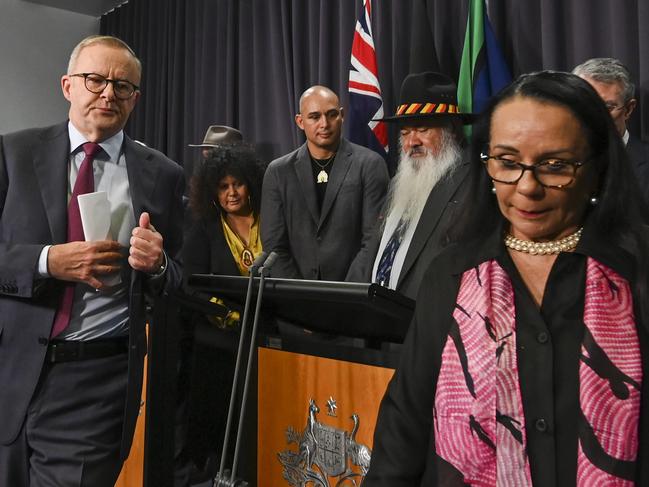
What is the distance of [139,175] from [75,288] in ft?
1.20

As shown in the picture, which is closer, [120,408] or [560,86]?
[560,86]

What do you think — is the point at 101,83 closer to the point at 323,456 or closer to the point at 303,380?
the point at 303,380

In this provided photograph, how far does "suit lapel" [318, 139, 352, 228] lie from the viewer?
3508 mm

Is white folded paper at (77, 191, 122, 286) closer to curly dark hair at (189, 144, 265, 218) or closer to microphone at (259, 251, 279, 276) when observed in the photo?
microphone at (259, 251, 279, 276)

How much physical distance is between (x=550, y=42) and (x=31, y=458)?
2871mm

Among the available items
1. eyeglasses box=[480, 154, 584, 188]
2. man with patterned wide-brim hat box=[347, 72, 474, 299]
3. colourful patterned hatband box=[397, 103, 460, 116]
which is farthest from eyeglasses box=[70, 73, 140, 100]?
colourful patterned hatband box=[397, 103, 460, 116]

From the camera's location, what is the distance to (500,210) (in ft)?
4.22

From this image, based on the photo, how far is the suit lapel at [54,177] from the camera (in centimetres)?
190

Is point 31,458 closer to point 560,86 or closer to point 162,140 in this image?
point 560,86

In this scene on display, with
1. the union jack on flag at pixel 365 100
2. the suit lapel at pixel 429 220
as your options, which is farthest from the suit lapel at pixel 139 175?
the union jack on flag at pixel 365 100

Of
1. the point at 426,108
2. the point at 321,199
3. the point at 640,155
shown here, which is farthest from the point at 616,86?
the point at 321,199

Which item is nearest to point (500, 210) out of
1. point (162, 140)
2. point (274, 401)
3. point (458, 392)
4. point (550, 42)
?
point (458, 392)

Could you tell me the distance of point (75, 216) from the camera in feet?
6.34

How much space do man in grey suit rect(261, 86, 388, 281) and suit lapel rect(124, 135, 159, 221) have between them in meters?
1.41
